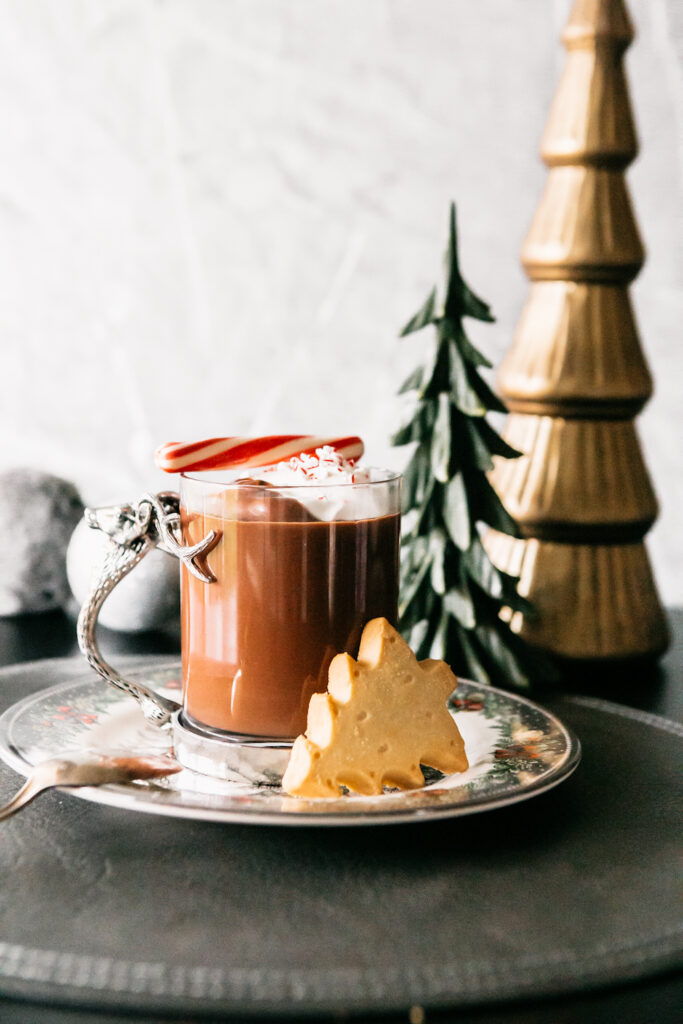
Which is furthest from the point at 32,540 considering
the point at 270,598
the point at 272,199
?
the point at 272,199

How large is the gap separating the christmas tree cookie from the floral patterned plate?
0.05 ft

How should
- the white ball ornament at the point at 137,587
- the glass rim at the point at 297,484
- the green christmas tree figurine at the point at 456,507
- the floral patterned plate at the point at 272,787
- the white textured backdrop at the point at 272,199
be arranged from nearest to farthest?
the floral patterned plate at the point at 272,787 < the glass rim at the point at 297,484 < the green christmas tree figurine at the point at 456,507 < the white ball ornament at the point at 137,587 < the white textured backdrop at the point at 272,199

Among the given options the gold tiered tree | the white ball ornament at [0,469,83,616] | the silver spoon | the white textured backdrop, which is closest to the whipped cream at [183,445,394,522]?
the silver spoon

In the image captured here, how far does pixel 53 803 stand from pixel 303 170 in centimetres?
138

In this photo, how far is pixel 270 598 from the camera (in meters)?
0.73

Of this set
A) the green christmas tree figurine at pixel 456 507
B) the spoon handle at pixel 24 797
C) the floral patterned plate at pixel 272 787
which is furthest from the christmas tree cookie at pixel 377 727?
the green christmas tree figurine at pixel 456 507

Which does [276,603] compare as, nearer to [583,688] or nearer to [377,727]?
[377,727]

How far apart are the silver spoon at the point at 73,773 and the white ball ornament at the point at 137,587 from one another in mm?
546

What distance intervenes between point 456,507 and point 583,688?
229 millimetres

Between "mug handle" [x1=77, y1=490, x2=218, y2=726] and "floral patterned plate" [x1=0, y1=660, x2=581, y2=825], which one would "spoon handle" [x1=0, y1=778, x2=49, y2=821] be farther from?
"mug handle" [x1=77, y1=490, x2=218, y2=726]

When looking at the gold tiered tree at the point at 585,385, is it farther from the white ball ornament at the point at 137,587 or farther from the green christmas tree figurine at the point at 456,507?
the white ball ornament at the point at 137,587

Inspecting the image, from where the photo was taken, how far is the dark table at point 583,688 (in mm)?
456

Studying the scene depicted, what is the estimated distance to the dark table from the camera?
46cm

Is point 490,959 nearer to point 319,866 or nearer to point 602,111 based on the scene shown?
point 319,866
